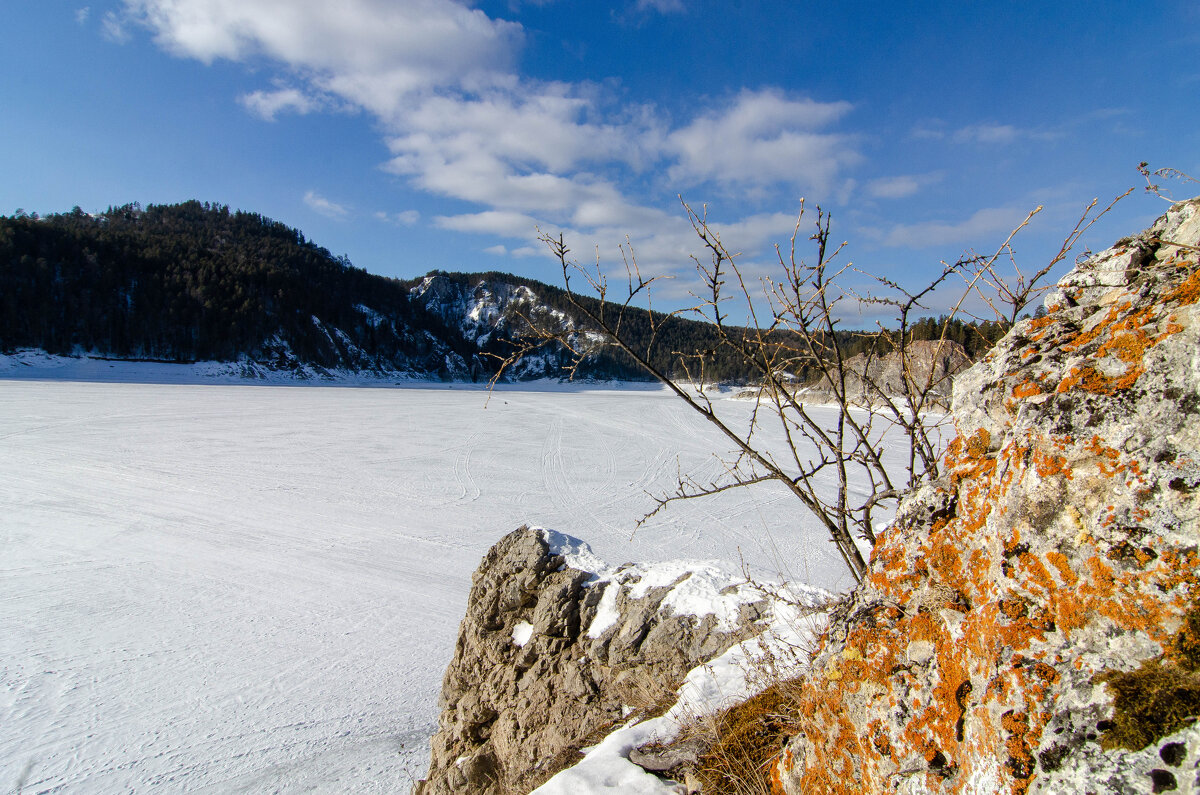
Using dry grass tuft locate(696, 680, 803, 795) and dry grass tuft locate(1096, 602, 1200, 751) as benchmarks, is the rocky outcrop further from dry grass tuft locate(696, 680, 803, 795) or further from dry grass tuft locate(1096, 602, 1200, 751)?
dry grass tuft locate(1096, 602, 1200, 751)

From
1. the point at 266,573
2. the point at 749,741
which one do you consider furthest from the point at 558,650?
the point at 266,573

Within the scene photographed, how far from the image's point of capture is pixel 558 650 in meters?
4.55

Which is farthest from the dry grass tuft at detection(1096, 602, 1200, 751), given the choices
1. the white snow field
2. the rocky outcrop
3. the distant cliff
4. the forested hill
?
the forested hill

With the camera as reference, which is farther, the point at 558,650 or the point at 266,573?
the point at 266,573

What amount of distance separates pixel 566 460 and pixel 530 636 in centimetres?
1456

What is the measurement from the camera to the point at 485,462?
1856 centimetres

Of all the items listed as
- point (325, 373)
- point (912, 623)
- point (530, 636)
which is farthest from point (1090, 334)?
point (325, 373)

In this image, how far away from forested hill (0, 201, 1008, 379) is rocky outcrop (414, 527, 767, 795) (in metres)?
34.8

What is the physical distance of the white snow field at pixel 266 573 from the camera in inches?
228

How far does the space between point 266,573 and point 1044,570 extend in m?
11.2

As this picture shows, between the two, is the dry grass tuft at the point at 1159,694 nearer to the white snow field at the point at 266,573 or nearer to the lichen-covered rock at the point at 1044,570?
the lichen-covered rock at the point at 1044,570

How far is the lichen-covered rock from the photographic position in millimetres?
1124

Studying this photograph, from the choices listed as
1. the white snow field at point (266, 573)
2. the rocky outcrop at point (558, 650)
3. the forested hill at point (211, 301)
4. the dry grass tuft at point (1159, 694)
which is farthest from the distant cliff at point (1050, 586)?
the forested hill at point (211, 301)

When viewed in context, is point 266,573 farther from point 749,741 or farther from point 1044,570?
point 1044,570
